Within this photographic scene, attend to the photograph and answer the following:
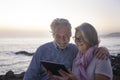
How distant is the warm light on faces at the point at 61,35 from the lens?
499 cm

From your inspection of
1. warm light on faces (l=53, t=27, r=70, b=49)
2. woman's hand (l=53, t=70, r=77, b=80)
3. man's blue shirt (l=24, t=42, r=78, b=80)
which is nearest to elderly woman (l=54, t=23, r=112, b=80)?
woman's hand (l=53, t=70, r=77, b=80)

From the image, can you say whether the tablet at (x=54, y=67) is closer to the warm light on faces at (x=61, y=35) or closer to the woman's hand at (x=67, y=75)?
the woman's hand at (x=67, y=75)

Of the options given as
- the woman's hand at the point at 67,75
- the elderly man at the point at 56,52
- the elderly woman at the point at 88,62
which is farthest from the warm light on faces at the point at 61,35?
the woman's hand at the point at 67,75

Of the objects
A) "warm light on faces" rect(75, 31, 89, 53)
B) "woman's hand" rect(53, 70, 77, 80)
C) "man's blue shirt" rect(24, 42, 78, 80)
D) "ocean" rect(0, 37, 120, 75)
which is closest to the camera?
"woman's hand" rect(53, 70, 77, 80)

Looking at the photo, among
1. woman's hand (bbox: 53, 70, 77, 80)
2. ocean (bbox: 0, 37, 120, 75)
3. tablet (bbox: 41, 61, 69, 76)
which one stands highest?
tablet (bbox: 41, 61, 69, 76)

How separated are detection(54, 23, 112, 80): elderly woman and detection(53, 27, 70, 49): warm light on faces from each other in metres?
0.34

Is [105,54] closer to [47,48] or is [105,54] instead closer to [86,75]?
[86,75]

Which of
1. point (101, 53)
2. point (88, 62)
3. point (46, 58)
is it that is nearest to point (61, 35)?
point (46, 58)

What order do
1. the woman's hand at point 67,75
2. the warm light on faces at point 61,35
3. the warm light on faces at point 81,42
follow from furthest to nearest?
the warm light on faces at point 61,35
the warm light on faces at point 81,42
the woman's hand at point 67,75

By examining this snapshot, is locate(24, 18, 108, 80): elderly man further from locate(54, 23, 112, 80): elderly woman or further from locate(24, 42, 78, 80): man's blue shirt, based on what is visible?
locate(54, 23, 112, 80): elderly woman

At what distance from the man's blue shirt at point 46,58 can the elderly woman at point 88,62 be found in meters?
0.50

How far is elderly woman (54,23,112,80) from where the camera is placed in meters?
4.39

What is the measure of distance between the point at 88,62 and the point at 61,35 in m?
0.70

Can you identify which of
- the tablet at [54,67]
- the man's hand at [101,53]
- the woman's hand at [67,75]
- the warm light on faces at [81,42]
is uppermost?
the warm light on faces at [81,42]
